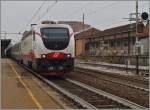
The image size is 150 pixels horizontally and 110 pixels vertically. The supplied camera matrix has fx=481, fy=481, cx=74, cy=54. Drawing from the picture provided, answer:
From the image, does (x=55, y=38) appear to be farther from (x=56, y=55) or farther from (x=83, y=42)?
(x=83, y=42)

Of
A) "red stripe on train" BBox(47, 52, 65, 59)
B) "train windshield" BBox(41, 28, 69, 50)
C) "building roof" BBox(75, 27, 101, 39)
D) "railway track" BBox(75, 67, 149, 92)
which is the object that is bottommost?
"railway track" BBox(75, 67, 149, 92)

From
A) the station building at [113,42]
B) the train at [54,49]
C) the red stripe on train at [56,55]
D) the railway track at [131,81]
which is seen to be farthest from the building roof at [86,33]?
the red stripe on train at [56,55]

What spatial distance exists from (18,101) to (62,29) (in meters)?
11.9

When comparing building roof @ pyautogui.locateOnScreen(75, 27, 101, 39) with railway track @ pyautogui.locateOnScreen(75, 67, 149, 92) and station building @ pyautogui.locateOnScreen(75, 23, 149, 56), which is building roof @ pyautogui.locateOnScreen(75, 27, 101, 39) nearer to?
station building @ pyautogui.locateOnScreen(75, 23, 149, 56)

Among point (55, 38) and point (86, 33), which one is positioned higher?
point (86, 33)

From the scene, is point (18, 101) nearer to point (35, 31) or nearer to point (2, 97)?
point (2, 97)

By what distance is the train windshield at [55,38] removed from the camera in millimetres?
26281

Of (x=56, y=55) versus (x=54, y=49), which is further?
(x=54, y=49)

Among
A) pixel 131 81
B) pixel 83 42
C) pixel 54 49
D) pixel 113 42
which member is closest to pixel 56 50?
pixel 54 49

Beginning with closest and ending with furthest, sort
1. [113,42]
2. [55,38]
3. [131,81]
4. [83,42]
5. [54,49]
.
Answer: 1. [131,81]
2. [54,49]
3. [55,38]
4. [113,42]
5. [83,42]

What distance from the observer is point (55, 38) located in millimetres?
26484

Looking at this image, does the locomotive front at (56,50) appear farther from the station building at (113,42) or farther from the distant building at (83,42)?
the distant building at (83,42)

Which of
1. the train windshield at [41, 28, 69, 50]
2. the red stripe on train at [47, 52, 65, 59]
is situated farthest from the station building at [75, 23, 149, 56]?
the red stripe on train at [47, 52, 65, 59]

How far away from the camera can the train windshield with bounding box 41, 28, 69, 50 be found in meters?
26.3
